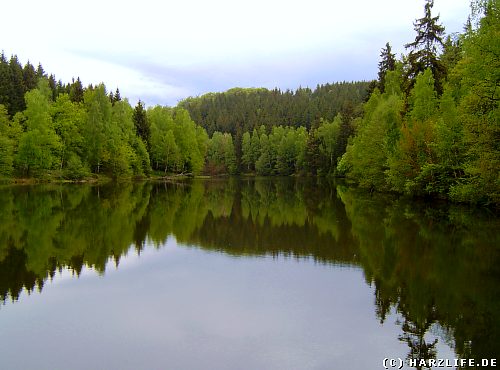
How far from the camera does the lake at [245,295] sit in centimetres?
916

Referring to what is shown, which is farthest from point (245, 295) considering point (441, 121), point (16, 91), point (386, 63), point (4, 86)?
point (16, 91)

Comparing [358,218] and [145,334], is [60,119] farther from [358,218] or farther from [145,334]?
[145,334]

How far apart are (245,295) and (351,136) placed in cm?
7376

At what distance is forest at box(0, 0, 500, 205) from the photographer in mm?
25141

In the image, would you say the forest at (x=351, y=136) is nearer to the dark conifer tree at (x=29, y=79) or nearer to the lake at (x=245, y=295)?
the dark conifer tree at (x=29, y=79)

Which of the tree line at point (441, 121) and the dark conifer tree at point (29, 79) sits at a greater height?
the dark conifer tree at point (29, 79)

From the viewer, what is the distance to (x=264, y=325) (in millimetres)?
10602

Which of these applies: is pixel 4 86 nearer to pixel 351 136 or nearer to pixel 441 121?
pixel 351 136

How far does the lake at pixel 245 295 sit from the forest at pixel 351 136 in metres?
7.49

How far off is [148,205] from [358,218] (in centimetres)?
1697

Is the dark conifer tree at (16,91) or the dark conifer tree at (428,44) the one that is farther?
the dark conifer tree at (16,91)

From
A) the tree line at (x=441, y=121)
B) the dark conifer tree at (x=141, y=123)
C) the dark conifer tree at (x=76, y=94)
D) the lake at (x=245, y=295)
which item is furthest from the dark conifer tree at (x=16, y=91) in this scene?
the lake at (x=245, y=295)

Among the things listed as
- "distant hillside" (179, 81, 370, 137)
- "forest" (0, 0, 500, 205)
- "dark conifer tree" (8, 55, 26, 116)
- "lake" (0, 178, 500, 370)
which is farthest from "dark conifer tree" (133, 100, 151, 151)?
"distant hillside" (179, 81, 370, 137)

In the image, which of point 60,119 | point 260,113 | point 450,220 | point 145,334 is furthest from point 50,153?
point 260,113
